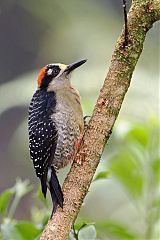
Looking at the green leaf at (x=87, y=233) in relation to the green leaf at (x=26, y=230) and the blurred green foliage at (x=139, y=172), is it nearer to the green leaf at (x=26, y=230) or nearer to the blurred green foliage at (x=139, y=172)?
the green leaf at (x=26, y=230)

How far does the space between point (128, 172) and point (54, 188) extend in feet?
1.19

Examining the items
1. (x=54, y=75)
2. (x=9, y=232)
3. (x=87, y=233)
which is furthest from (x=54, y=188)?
(x=54, y=75)

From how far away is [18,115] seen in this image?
8.35 metres

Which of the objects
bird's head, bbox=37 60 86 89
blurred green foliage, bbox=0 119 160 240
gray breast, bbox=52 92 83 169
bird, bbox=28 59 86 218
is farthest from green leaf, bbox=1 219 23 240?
bird's head, bbox=37 60 86 89

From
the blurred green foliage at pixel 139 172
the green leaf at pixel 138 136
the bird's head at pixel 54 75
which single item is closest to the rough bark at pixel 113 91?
the blurred green foliage at pixel 139 172

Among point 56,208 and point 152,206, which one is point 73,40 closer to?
point 152,206

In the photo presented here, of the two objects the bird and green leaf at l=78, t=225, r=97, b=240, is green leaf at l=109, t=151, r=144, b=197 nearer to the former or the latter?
the bird

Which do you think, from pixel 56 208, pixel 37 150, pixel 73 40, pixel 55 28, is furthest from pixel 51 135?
pixel 55 28

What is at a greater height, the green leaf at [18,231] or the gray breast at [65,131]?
the gray breast at [65,131]

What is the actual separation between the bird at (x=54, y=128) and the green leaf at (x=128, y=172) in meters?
0.22

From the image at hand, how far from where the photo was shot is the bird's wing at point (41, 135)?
11.5 feet

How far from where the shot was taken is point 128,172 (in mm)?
3307

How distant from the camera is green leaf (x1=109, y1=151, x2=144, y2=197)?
329cm

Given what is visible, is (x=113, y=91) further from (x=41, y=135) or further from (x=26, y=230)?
(x=41, y=135)
